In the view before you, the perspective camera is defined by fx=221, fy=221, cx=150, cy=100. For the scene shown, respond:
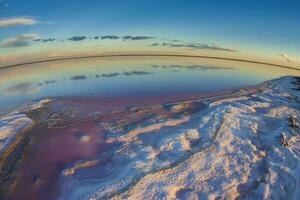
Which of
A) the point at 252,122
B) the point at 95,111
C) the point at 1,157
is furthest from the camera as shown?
the point at 95,111

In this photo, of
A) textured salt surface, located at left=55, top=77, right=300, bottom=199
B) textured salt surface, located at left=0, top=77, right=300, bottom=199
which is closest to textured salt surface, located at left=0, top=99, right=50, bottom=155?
textured salt surface, located at left=0, top=77, right=300, bottom=199

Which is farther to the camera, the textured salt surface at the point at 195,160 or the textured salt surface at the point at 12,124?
the textured salt surface at the point at 12,124

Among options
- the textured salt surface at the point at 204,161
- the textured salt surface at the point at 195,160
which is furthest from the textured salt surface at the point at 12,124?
the textured salt surface at the point at 204,161

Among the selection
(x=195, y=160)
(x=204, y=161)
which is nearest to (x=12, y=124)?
(x=195, y=160)

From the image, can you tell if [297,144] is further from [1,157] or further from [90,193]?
[1,157]

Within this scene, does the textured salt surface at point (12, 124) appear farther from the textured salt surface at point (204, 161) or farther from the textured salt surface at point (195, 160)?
the textured salt surface at point (204, 161)

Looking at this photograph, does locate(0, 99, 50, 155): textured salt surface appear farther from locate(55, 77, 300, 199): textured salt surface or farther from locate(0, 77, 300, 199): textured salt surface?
locate(55, 77, 300, 199): textured salt surface

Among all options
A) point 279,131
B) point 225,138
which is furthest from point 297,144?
point 225,138

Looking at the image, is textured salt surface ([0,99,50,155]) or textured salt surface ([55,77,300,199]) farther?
textured salt surface ([0,99,50,155])
